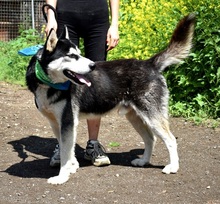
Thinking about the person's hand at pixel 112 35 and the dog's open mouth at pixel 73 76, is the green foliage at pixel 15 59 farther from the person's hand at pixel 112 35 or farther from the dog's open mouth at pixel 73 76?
the dog's open mouth at pixel 73 76

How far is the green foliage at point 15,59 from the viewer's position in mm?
8734

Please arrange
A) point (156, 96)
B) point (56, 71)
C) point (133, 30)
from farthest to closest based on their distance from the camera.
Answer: point (133, 30) < point (156, 96) < point (56, 71)

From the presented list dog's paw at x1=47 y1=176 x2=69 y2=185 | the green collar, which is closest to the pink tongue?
the green collar

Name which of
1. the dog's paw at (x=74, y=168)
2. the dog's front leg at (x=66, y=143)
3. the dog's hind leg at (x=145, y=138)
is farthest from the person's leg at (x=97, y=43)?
the dog's front leg at (x=66, y=143)

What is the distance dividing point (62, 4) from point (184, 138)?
2092 millimetres

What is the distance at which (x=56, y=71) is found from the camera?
418 cm

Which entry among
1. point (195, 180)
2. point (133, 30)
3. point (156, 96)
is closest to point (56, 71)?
point (156, 96)

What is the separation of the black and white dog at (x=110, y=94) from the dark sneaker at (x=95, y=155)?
0.79 ft

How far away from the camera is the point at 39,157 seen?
5234 millimetres

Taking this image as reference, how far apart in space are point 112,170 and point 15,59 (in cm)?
504

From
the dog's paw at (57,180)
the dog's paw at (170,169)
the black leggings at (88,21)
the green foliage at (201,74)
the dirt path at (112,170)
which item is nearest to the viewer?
the dirt path at (112,170)

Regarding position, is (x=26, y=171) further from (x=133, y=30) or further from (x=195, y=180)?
(x=133, y=30)

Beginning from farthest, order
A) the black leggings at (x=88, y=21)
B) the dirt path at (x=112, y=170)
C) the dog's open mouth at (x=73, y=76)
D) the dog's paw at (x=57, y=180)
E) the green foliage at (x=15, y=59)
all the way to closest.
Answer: the green foliage at (x=15, y=59), the black leggings at (x=88, y=21), the dog's paw at (x=57, y=180), the dog's open mouth at (x=73, y=76), the dirt path at (x=112, y=170)

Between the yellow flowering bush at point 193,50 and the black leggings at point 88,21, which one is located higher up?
the black leggings at point 88,21
